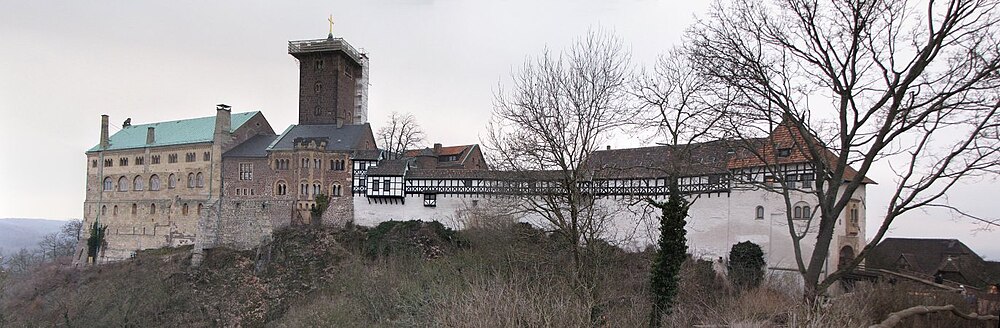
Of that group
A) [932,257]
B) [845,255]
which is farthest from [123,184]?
[932,257]

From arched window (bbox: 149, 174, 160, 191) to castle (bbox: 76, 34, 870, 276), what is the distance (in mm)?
69

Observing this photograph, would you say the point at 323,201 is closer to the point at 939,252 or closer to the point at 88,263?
the point at 88,263

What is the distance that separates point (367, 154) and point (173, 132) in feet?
46.7

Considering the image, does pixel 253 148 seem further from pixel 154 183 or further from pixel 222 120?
pixel 154 183

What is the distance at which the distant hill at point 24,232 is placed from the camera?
67562 mm

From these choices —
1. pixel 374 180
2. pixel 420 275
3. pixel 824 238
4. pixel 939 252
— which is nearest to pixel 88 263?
pixel 374 180

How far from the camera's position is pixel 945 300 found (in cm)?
1056

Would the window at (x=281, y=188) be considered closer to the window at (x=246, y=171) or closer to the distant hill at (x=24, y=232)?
the window at (x=246, y=171)

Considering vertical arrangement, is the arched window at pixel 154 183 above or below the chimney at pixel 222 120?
below

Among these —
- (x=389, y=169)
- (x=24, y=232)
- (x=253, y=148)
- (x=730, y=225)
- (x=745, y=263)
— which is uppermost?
(x=253, y=148)

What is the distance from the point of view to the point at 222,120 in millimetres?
36094

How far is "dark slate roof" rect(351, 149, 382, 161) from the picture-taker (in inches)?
1350

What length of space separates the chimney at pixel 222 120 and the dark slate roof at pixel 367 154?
7.91m

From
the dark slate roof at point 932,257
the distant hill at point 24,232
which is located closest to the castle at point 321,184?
the dark slate roof at point 932,257
